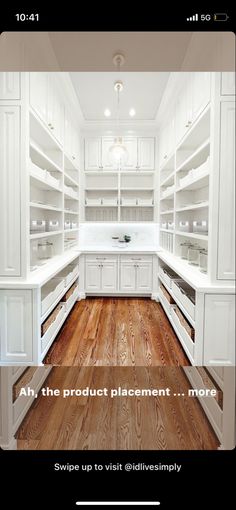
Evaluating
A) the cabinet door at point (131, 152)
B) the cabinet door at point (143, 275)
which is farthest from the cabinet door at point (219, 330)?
the cabinet door at point (131, 152)

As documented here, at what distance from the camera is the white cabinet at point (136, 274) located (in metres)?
2.83

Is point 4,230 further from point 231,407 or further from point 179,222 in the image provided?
point 179,222

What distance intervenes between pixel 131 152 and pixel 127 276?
148 centimetres

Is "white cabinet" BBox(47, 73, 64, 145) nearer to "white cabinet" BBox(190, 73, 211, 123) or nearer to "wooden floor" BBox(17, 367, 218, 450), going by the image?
"white cabinet" BBox(190, 73, 211, 123)

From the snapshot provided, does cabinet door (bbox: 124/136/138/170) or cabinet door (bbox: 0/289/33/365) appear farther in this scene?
cabinet door (bbox: 124/136/138/170)

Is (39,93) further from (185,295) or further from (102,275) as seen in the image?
(102,275)

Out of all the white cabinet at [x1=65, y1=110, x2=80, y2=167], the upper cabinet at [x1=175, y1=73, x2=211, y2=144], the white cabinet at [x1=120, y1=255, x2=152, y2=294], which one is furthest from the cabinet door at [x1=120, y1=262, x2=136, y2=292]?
the upper cabinet at [x1=175, y1=73, x2=211, y2=144]

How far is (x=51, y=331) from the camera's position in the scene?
1.46 m

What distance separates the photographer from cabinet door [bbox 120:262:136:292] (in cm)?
284

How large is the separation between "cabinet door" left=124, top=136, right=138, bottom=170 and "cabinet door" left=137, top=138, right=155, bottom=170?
0.13 feet

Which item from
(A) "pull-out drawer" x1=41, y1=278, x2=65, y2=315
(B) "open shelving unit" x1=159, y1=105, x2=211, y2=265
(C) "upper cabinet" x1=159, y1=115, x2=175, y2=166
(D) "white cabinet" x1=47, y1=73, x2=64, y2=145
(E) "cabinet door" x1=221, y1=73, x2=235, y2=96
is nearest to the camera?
(E) "cabinet door" x1=221, y1=73, x2=235, y2=96

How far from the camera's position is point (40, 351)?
120 cm
